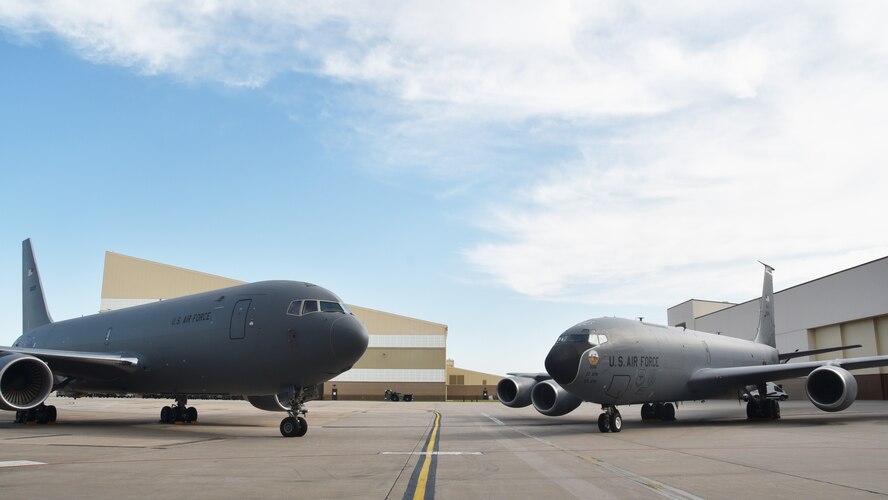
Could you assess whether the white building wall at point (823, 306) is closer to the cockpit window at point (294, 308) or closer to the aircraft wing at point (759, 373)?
the aircraft wing at point (759, 373)

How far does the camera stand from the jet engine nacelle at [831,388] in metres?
19.8

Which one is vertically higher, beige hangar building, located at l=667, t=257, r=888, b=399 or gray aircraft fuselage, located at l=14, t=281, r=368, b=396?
beige hangar building, located at l=667, t=257, r=888, b=399

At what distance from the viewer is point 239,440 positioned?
16.0 m

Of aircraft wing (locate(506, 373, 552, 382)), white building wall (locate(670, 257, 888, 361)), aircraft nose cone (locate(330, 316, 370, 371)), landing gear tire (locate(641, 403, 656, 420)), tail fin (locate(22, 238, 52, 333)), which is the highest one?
white building wall (locate(670, 257, 888, 361))

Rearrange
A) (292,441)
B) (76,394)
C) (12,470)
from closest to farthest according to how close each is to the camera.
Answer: (12,470) < (292,441) < (76,394)

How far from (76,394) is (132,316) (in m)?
4.71

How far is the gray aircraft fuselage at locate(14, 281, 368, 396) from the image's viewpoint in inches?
671

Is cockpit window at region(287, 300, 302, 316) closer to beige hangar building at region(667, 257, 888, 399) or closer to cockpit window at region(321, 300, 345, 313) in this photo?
cockpit window at region(321, 300, 345, 313)

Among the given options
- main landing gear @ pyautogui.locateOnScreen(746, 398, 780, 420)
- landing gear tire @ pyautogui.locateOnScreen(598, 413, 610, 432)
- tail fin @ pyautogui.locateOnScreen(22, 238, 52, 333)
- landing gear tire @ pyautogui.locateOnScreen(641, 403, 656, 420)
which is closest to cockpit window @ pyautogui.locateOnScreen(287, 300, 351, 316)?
landing gear tire @ pyautogui.locateOnScreen(598, 413, 610, 432)

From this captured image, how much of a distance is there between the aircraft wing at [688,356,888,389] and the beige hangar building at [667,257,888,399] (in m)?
13.6

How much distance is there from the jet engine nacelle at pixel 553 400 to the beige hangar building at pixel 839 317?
1670 centimetres

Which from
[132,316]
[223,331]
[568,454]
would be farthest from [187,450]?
[132,316]

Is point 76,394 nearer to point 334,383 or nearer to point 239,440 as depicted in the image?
point 239,440

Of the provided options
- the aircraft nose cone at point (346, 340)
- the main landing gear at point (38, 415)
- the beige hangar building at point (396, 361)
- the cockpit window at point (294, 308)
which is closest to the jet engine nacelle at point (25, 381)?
the main landing gear at point (38, 415)
